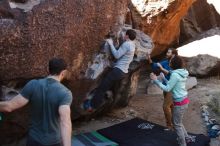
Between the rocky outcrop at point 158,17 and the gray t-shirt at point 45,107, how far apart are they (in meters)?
5.68

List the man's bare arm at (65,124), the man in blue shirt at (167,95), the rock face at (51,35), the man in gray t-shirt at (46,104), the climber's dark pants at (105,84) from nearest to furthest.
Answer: the man's bare arm at (65,124) < the man in gray t-shirt at (46,104) < the rock face at (51,35) < the man in blue shirt at (167,95) < the climber's dark pants at (105,84)

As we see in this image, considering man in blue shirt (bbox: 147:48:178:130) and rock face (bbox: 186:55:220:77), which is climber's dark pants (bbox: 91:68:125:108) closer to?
man in blue shirt (bbox: 147:48:178:130)

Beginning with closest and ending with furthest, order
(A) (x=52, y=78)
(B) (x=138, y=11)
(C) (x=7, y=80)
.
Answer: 1. (A) (x=52, y=78)
2. (C) (x=7, y=80)
3. (B) (x=138, y=11)

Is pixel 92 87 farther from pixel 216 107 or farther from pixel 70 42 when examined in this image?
pixel 216 107

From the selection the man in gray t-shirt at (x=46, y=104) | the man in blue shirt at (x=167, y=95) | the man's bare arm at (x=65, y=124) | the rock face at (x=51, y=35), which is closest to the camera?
the man's bare arm at (x=65, y=124)

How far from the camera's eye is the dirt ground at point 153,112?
8.77 meters

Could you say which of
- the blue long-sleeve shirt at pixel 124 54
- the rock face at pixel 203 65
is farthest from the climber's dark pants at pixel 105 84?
the rock face at pixel 203 65

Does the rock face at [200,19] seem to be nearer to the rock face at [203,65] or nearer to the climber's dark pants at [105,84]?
the rock face at [203,65]

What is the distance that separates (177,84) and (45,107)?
9.48 feet

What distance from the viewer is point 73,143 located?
7375 mm

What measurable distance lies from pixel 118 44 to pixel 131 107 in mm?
2318

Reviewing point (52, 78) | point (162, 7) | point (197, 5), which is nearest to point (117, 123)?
point (162, 7)

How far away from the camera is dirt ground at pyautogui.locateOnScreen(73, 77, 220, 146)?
877 centimetres

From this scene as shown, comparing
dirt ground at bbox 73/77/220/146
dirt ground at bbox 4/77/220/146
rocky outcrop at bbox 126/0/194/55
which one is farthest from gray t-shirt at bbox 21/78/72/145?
rocky outcrop at bbox 126/0/194/55
